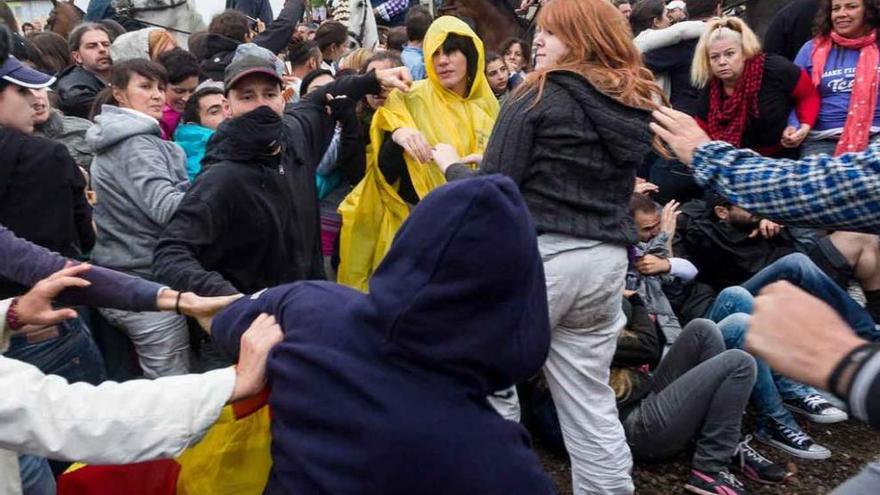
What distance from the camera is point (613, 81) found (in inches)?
115

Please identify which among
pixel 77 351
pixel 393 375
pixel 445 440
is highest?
pixel 393 375

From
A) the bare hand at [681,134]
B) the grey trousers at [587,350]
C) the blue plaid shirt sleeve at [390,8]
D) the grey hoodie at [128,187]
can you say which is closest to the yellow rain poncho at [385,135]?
the grey hoodie at [128,187]

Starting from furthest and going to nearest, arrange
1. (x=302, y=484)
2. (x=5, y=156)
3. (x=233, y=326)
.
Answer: (x=5, y=156)
(x=233, y=326)
(x=302, y=484)

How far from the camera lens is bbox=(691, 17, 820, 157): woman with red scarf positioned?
5281 millimetres

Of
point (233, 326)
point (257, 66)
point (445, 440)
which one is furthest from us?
point (257, 66)

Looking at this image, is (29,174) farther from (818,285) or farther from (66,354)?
(818,285)

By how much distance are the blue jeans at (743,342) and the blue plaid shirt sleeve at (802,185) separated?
1894 millimetres

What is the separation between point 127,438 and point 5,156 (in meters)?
1.76

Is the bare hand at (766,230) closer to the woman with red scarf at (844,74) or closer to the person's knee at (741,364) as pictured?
the woman with red scarf at (844,74)

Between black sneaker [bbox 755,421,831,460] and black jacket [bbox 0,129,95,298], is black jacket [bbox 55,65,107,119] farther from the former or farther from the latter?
black sneaker [bbox 755,421,831,460]

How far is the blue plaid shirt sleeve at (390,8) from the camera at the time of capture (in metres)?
8.78

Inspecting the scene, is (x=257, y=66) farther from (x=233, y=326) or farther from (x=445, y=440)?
(x=445, y=440)

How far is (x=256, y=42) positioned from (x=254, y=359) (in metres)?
5.13

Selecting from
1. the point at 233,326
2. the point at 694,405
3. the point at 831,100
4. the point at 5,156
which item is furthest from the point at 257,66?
the point at 831,100
